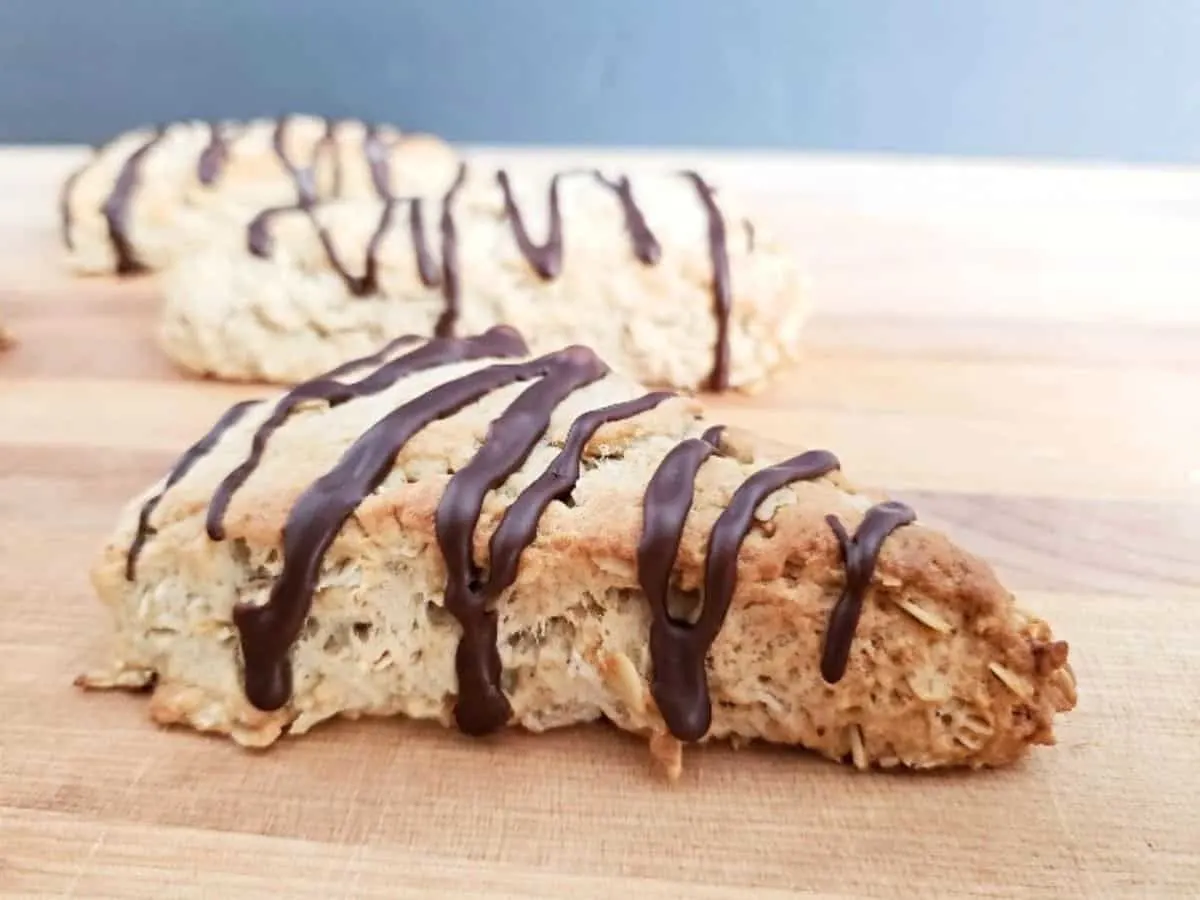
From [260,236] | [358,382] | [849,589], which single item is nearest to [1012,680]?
[849,589]

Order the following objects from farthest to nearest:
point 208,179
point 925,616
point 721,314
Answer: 1. point 208,179
2. point 721,314
3. point 925,616

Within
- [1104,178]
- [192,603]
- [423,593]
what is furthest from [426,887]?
[1104,178]

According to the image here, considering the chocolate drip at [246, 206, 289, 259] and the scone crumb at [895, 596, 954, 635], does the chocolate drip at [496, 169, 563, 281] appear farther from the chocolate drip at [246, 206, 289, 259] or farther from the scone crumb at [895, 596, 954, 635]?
the scone crumb at [895, 596, 954, 635]

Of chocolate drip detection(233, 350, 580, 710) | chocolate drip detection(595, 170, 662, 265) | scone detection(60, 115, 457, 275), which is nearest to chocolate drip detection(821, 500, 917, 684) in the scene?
chocolate drip detection(233, 350, 580, 710)

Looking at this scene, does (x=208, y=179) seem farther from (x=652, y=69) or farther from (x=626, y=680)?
(x=626, y=680)

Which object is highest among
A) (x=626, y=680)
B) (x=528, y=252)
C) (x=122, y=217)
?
(x=528, y=252)

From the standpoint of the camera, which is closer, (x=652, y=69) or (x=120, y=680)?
(x=120, y=680)

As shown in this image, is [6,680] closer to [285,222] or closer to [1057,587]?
[285,222]
